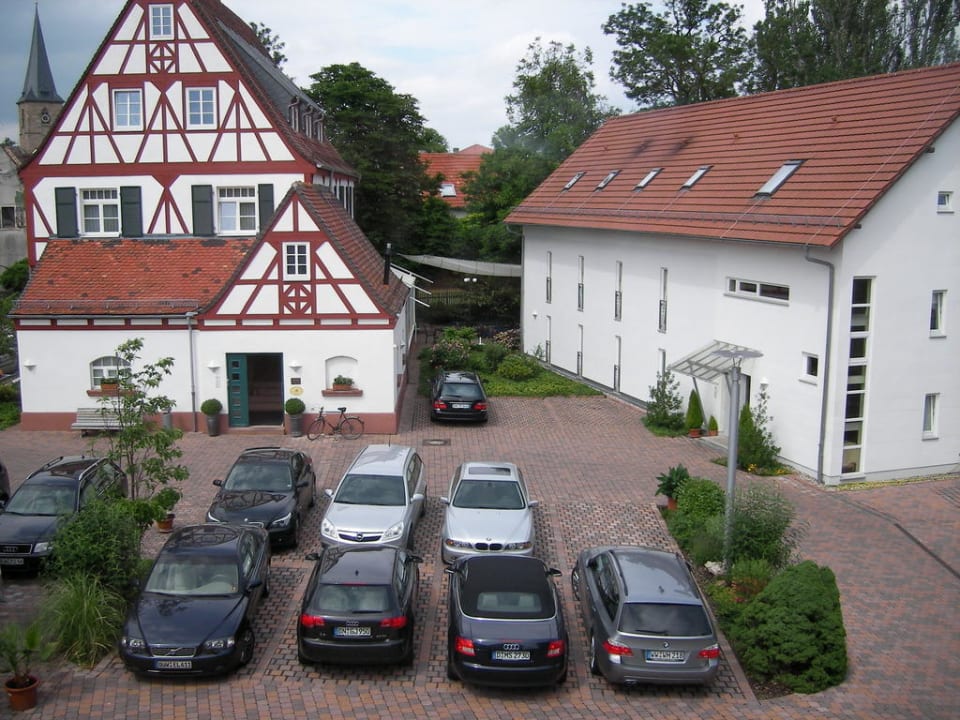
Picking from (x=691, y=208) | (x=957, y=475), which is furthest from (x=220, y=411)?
(x=957, y=475)

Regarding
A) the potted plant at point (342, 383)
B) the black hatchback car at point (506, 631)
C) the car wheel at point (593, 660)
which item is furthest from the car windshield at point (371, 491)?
the potted plant at point (342, 383)

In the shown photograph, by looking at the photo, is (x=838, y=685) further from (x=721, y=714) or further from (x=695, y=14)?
(x=695, y=14)

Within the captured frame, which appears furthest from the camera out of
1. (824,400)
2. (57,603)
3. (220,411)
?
(220,411)

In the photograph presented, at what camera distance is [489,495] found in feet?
57.0

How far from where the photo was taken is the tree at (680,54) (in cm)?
5031

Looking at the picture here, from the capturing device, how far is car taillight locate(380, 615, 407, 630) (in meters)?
12.4

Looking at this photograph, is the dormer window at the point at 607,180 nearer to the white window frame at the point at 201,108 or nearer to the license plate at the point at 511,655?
the white window frame at the point at 201,108

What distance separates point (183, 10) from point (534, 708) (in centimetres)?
2356

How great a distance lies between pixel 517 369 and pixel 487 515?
1654 cm

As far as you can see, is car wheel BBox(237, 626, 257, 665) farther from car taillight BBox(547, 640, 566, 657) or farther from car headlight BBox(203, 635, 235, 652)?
car taillight BBox(547, 640, 566, 657)

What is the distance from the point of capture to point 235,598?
13219 mm

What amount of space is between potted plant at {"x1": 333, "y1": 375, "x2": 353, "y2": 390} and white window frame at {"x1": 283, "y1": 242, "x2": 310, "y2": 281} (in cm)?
285

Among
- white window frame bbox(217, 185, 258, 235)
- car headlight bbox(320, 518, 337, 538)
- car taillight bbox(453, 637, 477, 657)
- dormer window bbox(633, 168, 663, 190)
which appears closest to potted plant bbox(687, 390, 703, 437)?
dormer window bbox(633, 168, 663, 190)

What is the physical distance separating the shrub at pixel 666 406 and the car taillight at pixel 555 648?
15.1 metres
